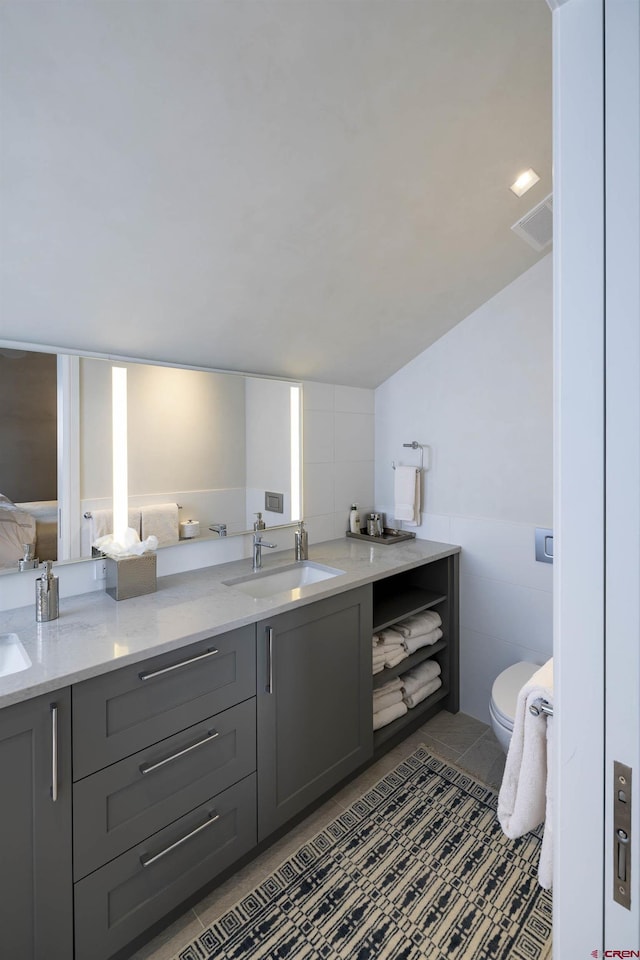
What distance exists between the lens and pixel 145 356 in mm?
1838

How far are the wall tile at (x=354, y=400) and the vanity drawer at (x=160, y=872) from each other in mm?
1834

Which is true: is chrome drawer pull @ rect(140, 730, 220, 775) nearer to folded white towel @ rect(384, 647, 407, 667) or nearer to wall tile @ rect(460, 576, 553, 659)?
folded white towel @ rect(384, 647, 407, 667)

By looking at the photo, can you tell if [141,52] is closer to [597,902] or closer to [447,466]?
[597,902]

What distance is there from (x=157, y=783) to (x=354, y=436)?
191 centimetres

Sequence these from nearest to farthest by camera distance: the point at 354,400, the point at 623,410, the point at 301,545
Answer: the point at 623,410
the point at 301,545
the point at 354,400

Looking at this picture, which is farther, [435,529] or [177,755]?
[435,529]

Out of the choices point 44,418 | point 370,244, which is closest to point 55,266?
point 44,418

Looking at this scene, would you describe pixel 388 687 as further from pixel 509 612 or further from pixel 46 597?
pixel 46 597

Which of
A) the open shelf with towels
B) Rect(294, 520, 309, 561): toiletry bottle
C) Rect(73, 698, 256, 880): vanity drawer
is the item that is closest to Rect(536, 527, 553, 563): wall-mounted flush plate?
the open shelf with towels

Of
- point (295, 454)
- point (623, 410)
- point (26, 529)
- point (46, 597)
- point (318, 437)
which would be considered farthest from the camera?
point (318, 437)

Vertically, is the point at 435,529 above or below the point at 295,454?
below

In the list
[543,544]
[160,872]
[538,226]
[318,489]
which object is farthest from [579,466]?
[318,489]


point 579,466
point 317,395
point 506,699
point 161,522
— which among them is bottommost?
point 506,699

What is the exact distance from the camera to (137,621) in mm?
1433
